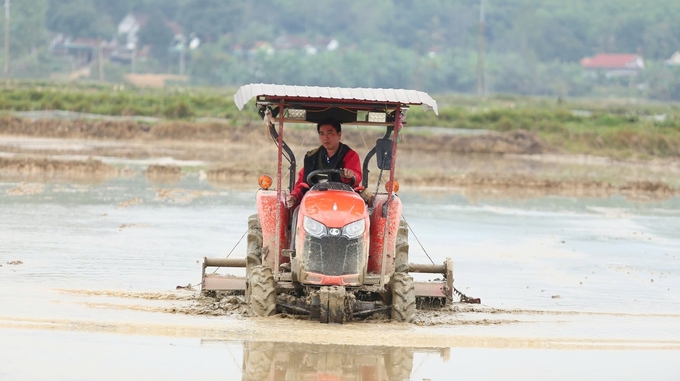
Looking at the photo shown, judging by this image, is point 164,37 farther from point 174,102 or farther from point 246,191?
point 246,191

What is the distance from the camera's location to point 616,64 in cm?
12494

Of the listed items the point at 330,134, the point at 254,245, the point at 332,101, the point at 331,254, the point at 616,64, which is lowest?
the point at 254,245

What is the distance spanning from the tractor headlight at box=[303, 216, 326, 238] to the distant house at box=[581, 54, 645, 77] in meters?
115

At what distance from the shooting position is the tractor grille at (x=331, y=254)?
989cm

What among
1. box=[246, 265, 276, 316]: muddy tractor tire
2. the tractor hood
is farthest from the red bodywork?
box=[246, 265, 276, 316]: muddy tractor tire

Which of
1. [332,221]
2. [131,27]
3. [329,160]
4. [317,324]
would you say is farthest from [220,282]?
[131,27]

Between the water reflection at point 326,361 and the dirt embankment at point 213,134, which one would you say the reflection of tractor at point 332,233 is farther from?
the dirt embankment at point 213,134

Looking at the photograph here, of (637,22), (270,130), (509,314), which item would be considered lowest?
(509,314)

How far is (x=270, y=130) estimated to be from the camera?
10.8 m

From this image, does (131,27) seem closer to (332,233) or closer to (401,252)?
(401,252)

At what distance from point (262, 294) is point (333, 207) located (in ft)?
3.10

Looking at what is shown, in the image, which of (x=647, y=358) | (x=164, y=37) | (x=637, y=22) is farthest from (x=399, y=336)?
(x=637, y=22)

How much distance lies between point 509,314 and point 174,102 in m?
35.4

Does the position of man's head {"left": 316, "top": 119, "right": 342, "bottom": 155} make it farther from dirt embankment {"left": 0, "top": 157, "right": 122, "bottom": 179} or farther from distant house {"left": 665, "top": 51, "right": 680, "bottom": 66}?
distant house {"left": 665, "top": 51, "right": 680, "bottom": 66}
